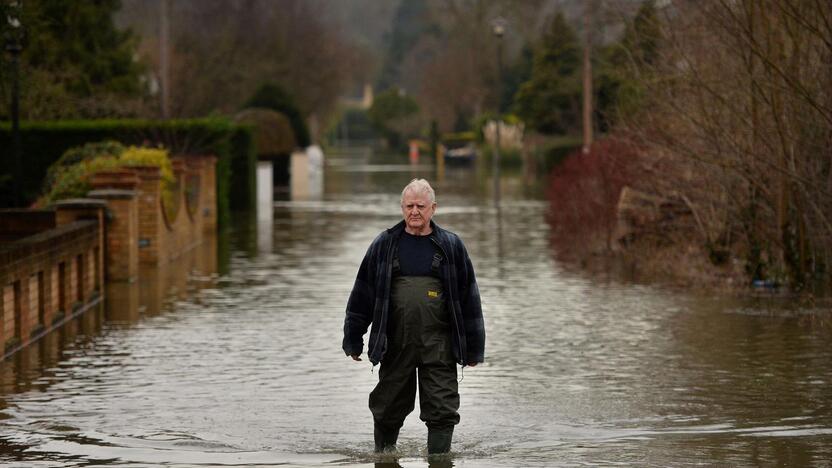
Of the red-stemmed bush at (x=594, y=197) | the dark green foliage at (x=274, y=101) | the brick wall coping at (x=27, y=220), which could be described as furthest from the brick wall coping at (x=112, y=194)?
the dark green foliage at (x=274, y=101)

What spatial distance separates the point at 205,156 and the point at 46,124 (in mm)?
3235

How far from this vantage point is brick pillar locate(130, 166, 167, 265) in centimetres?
2212

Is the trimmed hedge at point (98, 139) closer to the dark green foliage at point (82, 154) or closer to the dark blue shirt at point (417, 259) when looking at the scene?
the dark green foliage at point (82, 154)

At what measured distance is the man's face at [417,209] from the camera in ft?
29.0

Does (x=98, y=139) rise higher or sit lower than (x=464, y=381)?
higher

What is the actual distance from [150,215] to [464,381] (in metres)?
10.5

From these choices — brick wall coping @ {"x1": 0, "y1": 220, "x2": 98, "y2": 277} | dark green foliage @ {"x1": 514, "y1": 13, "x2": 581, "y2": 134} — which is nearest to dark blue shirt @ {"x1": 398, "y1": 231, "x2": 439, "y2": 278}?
brick wall coping @ {"x1": 0, "y1": 220, "x2": 98, "y2": 277}

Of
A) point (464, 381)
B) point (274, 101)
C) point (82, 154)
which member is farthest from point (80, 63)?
point (464, 381)

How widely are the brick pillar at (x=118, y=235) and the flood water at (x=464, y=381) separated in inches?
20.0

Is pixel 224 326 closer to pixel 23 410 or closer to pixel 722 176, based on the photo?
pixel 23 410

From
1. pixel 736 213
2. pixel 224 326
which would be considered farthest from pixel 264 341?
pixel 736 213

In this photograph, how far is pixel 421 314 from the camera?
9.02 m

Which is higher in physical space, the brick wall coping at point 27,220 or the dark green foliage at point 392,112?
the dark green foliage at point 392,112

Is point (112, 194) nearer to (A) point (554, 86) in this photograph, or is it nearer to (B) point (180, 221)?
(B) point (180, 221)
